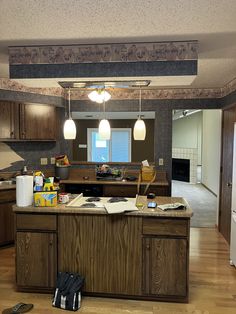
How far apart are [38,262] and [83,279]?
1.59 ft

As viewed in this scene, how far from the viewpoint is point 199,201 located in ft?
23.6

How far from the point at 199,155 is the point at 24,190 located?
829 cm

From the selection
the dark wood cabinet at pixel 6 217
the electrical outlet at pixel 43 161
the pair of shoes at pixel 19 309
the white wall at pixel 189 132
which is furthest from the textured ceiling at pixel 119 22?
the white wall at pixel 189 132

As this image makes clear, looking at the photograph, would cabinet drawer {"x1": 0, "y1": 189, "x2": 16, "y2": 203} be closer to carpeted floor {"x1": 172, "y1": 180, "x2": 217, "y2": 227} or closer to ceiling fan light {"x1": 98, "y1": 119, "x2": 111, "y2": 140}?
ceiling fan light {"x1": 98, "y1": 119, "x2": 111, "y2": 140}

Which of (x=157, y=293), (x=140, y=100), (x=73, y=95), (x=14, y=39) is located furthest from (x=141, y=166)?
(x=14, y=39)

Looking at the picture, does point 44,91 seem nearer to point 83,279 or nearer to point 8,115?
point 8,115

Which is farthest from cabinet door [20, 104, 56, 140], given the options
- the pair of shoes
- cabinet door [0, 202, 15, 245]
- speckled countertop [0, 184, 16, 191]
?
the pair of shoes

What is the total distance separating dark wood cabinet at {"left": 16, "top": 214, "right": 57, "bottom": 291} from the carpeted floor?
319 centimetres

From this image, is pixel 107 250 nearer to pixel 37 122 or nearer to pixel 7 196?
pixel 7 196

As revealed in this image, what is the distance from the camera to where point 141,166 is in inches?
194

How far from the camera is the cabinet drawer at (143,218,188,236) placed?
8.63 feet

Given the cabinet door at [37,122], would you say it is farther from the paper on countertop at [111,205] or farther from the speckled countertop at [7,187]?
the paper on countertop at [111,205]

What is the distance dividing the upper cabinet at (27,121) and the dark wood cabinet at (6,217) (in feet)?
2.77

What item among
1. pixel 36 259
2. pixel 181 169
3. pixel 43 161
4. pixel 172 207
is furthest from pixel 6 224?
pixel 181 169
